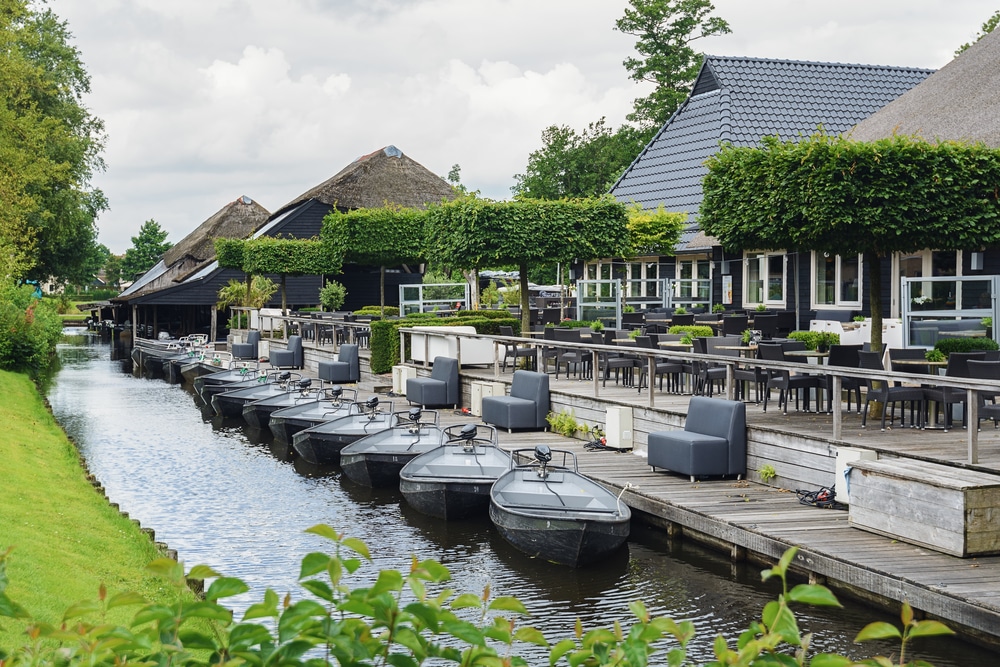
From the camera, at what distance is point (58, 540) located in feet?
32.7

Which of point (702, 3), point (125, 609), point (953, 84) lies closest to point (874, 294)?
point (125, 609)

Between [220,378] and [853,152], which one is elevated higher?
[853,152]

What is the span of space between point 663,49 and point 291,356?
2762 cm

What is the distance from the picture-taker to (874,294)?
13625 mm

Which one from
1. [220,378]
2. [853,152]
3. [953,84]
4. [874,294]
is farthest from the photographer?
[220,378]

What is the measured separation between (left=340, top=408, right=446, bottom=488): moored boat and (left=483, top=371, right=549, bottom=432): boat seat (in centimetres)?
142

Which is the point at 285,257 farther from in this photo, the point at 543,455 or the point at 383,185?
the point at 543,455

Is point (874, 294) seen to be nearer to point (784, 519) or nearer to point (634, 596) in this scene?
point (784, 519)

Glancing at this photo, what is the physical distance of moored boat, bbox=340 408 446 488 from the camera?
52.5ft

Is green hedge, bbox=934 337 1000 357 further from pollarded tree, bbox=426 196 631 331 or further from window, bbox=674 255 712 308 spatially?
window, bbox=674 255 712 308

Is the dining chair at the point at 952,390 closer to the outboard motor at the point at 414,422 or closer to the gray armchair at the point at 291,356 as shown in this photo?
the outboard motor at the point at 414,422

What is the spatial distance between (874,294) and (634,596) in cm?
559

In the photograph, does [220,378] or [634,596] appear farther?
[220,378]

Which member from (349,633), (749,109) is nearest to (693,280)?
(749,109)
